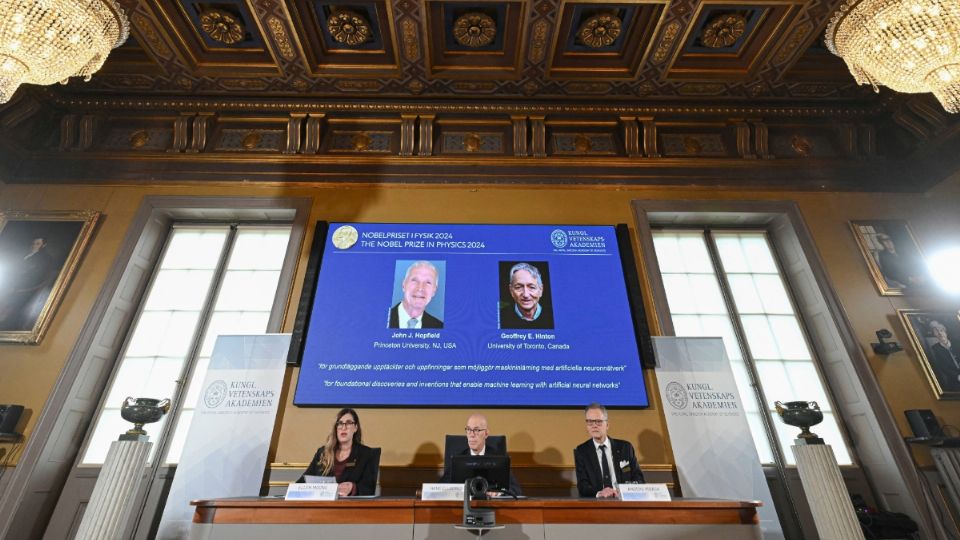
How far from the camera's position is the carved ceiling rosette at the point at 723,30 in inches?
165

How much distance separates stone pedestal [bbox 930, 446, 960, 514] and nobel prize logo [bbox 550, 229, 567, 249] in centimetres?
321

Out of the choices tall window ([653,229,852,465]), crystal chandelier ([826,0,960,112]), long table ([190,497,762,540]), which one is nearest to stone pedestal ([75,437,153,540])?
long table ([190,497,762,540])

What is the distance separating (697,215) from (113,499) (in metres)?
5.23

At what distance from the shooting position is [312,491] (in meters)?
2.43

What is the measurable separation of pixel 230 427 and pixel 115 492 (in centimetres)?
78

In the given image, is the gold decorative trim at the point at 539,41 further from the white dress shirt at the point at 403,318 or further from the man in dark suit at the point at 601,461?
the man in dark suit at the point at 601,461

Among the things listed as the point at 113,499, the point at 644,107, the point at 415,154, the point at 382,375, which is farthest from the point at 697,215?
the point at 113,499

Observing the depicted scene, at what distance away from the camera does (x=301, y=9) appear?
13.4 ft

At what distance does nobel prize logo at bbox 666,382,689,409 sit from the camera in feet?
12.2

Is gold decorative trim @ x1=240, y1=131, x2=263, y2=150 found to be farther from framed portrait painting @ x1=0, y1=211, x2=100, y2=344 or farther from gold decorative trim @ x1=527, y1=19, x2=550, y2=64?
gold decorative trim @ x1=527, y1=19, x2=550, y2=64

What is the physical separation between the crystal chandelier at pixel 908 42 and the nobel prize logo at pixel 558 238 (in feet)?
7.92

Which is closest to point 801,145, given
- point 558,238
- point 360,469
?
point 558,238

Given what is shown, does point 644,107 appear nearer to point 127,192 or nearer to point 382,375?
point 382,375

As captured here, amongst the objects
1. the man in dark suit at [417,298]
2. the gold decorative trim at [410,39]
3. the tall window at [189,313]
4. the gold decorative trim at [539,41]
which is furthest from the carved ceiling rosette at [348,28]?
the man in dark suit at [417,298]
